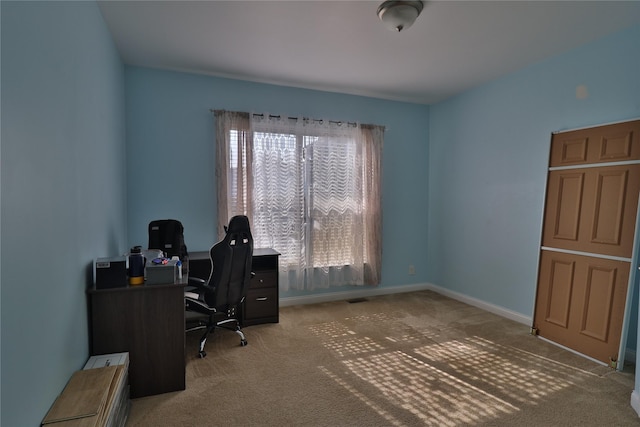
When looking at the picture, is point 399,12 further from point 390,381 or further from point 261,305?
point 261,305

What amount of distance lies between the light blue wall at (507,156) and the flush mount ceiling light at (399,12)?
6.01 ft

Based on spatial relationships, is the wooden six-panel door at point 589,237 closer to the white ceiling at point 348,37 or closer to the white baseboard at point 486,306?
the white baseboard at point 486,306

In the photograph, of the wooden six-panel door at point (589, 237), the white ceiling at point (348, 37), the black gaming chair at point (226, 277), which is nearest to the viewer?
the white ceiling at point (348, 37)

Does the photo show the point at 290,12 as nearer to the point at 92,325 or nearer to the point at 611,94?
the point at 92,325

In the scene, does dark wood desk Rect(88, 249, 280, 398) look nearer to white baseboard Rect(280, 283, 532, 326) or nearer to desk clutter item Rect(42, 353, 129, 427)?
desk clutter item Rect(42, 353, 129, 427)

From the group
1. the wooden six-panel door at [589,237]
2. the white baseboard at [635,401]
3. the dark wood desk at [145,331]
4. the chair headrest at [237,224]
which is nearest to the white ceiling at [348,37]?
the wooden six-panel door at [589,237]

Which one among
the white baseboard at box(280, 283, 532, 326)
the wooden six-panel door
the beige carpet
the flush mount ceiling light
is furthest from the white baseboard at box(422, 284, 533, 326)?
the flush mount ceiling light

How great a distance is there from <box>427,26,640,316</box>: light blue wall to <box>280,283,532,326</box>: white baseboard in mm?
75

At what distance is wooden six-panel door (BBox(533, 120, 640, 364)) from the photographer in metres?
2.65

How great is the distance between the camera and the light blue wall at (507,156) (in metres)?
2.91

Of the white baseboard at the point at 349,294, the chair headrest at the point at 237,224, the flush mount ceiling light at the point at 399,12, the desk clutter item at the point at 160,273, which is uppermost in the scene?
the flush mount ceiling light at the point at 399,12

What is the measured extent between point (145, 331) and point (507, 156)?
3.94 m

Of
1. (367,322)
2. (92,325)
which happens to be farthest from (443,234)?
(92,325)

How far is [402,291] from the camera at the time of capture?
15.9 ft
